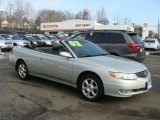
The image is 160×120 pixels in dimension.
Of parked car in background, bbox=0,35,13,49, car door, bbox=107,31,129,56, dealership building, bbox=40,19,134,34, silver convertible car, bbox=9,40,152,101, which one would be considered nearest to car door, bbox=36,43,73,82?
silver convertible car, bbox=9,40,152,101

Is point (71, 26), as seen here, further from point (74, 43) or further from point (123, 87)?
point (123, 87)

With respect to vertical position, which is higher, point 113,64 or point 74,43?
point 74,43

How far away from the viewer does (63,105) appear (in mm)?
6969

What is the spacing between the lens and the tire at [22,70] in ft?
31.7

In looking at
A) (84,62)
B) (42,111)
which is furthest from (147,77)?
(42,111)

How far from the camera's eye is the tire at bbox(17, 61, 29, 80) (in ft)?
31.7

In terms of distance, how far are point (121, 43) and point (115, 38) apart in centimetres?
40

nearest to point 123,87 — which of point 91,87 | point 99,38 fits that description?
point 91,87

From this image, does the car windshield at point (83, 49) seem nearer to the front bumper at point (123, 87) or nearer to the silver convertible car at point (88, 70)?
the silver convertible car at point (88, 70)

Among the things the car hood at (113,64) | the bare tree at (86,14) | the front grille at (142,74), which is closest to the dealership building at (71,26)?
the bare tree at (86,14)

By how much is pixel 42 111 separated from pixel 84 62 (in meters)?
1.78

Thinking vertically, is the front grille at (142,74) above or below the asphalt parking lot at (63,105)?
above

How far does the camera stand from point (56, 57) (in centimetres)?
838

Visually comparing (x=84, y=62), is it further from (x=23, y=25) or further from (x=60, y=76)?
(x=23, y=25)
